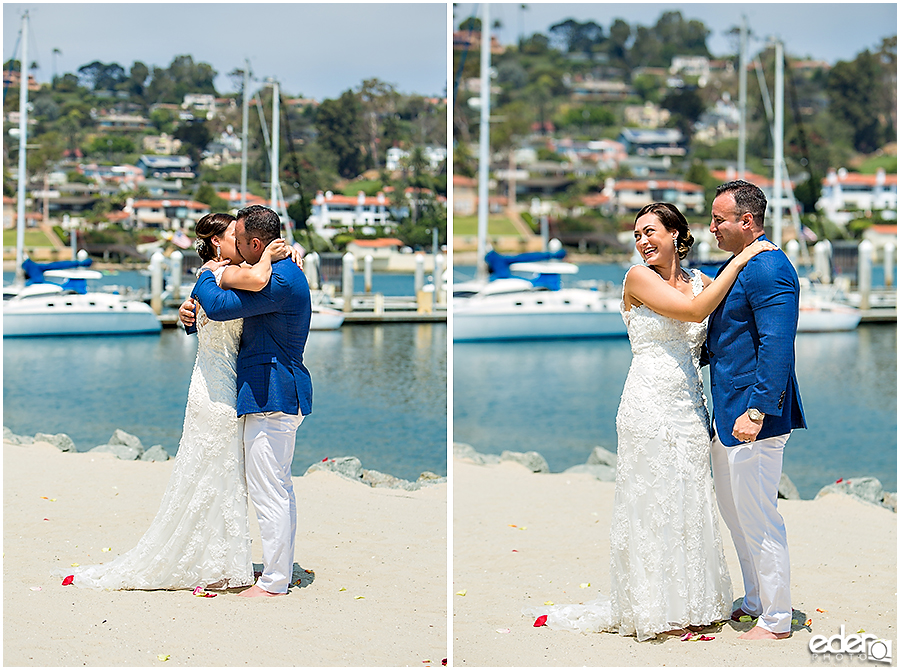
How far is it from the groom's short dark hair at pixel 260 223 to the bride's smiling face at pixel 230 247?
104 mm

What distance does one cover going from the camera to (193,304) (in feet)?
13.8

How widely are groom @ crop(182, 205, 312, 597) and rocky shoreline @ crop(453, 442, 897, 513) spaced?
358 cm

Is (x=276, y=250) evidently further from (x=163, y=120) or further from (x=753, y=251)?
(x=163, y=120)

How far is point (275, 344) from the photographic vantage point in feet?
13.1

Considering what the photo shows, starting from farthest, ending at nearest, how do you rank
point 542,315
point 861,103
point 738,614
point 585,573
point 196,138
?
1. point 861,103
2. point 196,138
3. point 542,315
4. point 585,573
5. point 738,614

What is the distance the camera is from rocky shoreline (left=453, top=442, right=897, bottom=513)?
675 cm

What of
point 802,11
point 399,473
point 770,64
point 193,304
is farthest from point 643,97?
point 193,304

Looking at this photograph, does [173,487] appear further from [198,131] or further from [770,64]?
[770,64]

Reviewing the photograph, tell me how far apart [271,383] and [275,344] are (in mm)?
168

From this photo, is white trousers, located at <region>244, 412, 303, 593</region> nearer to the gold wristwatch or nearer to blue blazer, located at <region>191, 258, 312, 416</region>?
blue blazer, located at <region>191, 258, 312, 416</region>

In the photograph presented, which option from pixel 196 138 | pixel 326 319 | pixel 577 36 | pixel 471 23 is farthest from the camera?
pixel 577 36

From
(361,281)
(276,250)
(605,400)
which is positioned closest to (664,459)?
(276,250)

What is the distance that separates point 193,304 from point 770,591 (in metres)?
2.68

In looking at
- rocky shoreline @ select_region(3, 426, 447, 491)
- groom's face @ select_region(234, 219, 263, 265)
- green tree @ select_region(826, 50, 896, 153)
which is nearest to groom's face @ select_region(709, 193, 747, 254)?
groom's face @ select_region(234, 219, 263, 265)
